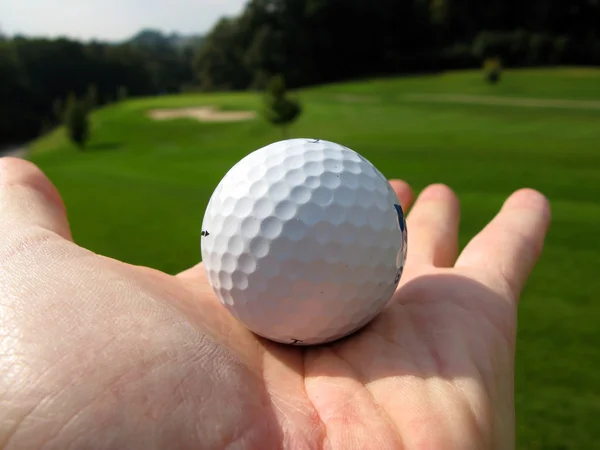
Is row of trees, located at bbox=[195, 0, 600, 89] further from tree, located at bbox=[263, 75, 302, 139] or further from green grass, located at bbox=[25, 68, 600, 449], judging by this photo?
tree, located at bbox=[263, 75, 302, 139]

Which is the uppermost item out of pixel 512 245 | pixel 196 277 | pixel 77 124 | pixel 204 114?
pixel 512 245

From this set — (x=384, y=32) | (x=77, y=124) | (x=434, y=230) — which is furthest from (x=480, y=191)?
(x=384, y=32)

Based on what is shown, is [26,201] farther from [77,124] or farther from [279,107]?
[77,124]

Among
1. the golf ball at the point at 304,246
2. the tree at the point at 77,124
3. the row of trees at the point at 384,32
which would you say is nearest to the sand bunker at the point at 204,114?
the tree at the point at 77,124

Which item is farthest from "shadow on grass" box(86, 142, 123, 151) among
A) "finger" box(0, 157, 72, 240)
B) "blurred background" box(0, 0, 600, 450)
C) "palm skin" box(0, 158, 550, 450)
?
"palm skin" box(0, 158, 550, 450)

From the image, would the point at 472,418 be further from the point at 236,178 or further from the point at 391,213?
the point at 236,178

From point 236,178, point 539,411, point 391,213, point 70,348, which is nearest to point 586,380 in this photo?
point 539,411
